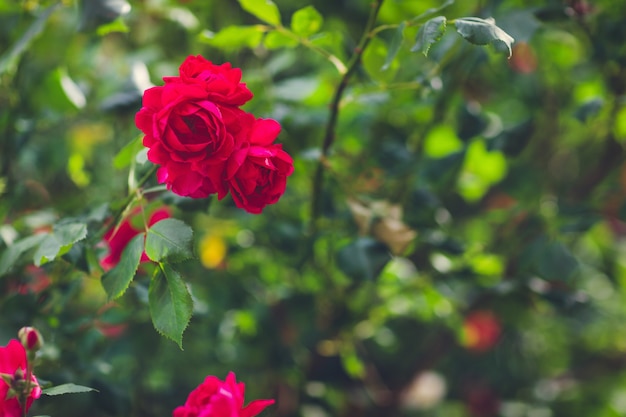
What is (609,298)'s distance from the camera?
158 cm

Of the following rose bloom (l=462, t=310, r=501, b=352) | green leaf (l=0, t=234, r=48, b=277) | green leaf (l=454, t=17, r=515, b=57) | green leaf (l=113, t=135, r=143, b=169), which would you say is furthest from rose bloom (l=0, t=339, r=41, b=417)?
rose bloom (l=462, t=310, r=501, b=352)

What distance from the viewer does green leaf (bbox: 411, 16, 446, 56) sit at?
55cm

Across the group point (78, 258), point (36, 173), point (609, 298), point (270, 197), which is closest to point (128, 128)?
point (36, 173)

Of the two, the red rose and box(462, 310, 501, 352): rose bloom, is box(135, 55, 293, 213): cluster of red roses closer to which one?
the red rose

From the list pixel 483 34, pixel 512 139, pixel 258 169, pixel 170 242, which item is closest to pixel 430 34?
pixel 483 34

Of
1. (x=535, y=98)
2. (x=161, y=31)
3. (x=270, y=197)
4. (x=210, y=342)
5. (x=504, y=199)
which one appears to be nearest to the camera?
(x=270, y=197)

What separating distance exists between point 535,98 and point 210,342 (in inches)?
29.6

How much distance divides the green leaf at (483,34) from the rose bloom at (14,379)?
0.48 meters

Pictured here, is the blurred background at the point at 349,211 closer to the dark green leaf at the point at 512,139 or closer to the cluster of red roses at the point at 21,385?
the dark green leaf at the point at 512,139

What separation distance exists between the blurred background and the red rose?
0.44ft

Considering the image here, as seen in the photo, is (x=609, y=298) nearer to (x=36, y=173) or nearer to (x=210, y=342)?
(x=210, y=342)

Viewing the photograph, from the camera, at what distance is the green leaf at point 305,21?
0.72 meters

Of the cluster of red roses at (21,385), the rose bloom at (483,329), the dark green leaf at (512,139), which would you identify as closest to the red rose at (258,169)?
the cluster of red roses at (21,385)

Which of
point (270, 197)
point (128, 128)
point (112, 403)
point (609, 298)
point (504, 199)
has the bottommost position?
point (609, 298)
